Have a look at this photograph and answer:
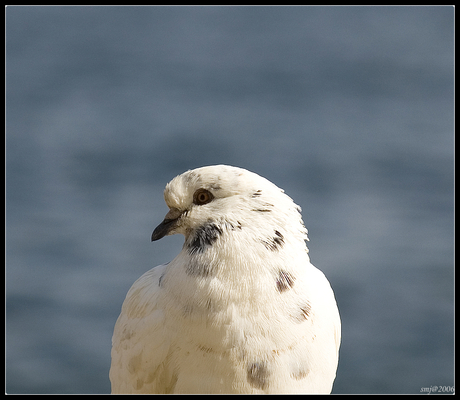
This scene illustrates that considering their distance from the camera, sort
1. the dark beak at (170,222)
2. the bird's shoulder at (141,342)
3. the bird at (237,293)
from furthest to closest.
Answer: the bird's shoulder at (141,342) → the dark beak at (170,222) → the bird at (237,293)

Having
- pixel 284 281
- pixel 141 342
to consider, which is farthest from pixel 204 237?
pixel 141 342

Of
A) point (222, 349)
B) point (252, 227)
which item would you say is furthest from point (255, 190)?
point (222, 349)

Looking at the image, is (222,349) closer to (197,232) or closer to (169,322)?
(169,322)

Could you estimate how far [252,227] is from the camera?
3182mm

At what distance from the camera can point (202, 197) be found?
3.29 m

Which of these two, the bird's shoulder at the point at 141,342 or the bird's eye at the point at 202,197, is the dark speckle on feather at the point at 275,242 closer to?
the bird's eye at the point at 202,197

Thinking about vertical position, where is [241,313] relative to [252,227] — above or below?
below

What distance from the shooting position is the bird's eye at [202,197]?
10.7 feet

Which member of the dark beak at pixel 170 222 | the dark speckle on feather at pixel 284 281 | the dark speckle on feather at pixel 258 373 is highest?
the dark beak at pixel 170 222

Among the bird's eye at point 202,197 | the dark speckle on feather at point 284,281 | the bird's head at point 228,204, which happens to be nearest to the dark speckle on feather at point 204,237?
the bird's head at point 228,204

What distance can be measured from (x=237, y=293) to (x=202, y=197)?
562 mm

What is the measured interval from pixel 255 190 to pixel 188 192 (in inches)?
14.8

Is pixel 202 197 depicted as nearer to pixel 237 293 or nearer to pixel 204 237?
pixel 204 237
